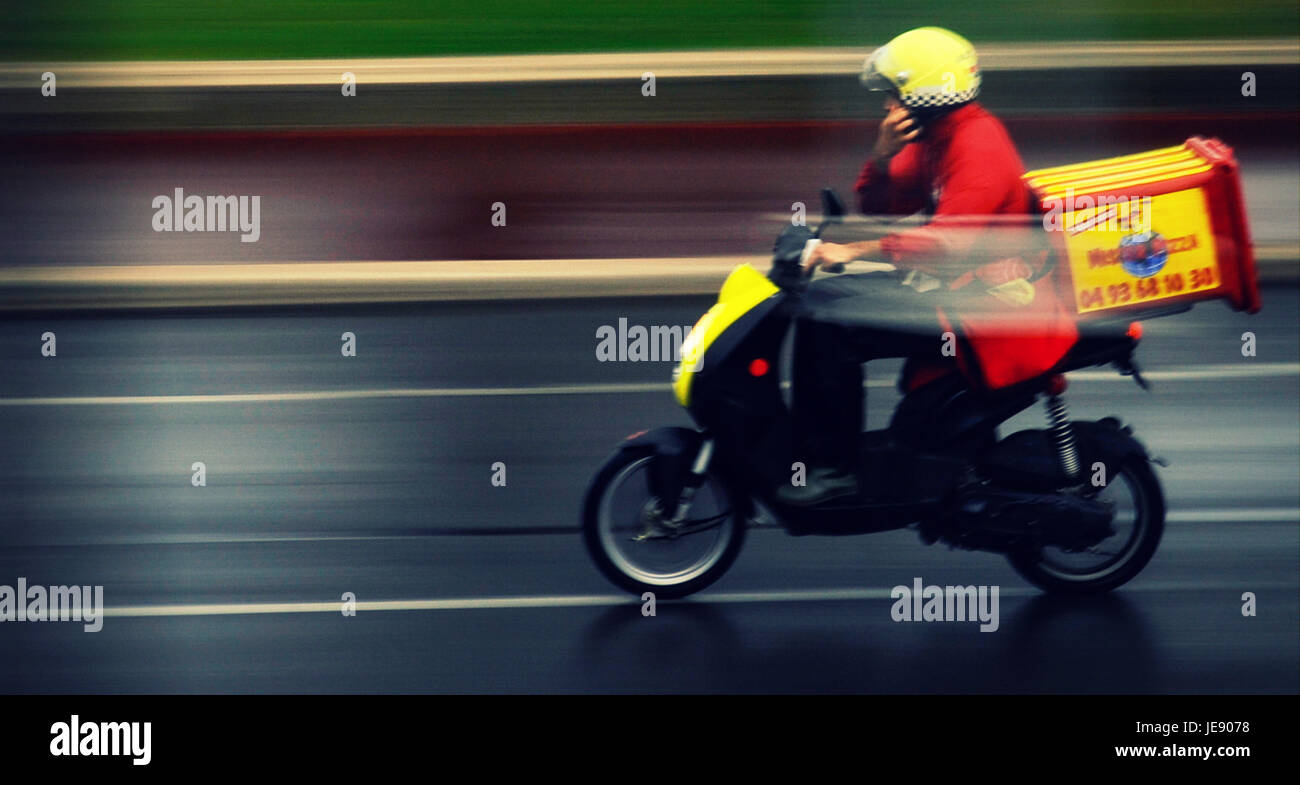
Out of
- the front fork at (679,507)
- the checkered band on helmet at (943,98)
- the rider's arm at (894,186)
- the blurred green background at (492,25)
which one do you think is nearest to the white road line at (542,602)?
the front fork at (679,507)

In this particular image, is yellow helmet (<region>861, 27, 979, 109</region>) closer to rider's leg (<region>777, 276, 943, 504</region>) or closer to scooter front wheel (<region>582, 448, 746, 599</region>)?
rider's leg (<region>777, 276, 943, 504</region>)

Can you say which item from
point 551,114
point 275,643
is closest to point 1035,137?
point 551,114

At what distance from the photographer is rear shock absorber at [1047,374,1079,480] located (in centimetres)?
523

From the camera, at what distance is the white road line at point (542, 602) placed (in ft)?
18.1

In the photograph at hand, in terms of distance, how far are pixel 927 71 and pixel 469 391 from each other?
11.9 ft

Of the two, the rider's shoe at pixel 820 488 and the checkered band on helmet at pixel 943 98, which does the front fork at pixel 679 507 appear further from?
the checkered band on helmet at pixel 943 98

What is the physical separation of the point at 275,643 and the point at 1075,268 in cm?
263

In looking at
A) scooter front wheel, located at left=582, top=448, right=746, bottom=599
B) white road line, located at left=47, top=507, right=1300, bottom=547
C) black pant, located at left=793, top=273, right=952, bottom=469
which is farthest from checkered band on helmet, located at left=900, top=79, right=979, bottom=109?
white road line, located at left=47, top=507, right=1300, bottom=547

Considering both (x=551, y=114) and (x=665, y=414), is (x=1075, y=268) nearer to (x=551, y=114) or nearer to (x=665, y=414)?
(x=665, y=414)

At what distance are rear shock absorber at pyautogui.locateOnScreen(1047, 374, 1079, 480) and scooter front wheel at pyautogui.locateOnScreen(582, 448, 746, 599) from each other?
38.3 inches

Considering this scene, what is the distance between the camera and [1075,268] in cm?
505

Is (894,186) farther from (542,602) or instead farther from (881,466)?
(542,602)

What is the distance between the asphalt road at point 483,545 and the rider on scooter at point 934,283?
63 centimetres

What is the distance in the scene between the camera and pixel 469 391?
8.09 meters
